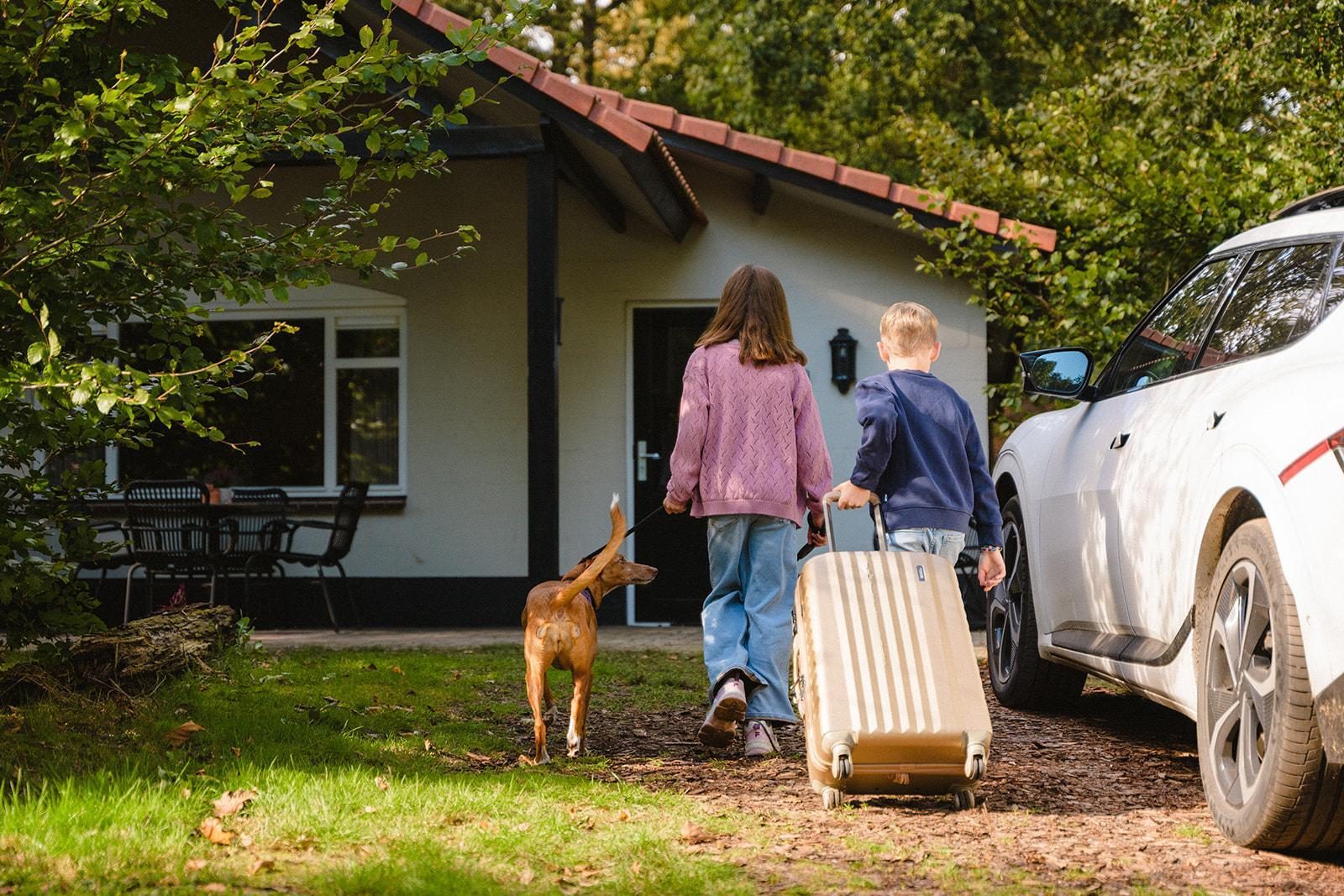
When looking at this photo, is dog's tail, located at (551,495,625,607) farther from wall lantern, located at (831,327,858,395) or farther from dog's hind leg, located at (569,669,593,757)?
wall lantern, located at (831,327,858,395)

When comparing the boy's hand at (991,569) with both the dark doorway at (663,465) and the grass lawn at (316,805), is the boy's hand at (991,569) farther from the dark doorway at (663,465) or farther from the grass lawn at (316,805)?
the dark doorway at (663,465)

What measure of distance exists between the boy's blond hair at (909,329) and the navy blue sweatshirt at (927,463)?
9 centimetres

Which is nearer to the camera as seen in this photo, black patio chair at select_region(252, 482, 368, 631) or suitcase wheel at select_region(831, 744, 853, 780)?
suitcase wheel at select_region(831, 744, 853, 780)

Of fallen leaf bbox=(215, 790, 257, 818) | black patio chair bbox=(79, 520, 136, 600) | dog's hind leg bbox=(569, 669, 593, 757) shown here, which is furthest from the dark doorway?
fallen leaf bbox=(215, 790, 257, 818)

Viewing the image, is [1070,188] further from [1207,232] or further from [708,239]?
[708,239]

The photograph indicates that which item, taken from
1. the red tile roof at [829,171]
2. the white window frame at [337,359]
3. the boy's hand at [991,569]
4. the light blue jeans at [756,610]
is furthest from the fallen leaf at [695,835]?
the white window frame at [337,359]

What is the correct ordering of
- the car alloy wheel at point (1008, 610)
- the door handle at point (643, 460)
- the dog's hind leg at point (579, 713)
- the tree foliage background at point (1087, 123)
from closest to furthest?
the dog's hind leg at point (579, 713) → the car alloy wheel at point (1008, 610) → the tree foliage background at point (1087, 123) → the door handle at point (643, 460)

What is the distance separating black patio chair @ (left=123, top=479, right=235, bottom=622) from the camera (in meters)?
9.45

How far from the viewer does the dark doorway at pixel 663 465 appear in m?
10.5

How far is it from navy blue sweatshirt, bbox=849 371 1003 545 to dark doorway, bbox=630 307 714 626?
5816 mm

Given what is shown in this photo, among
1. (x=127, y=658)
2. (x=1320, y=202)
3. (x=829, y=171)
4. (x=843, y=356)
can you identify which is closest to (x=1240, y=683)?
(x=1320, y=202)

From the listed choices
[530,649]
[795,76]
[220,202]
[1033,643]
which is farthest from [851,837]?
[795,76]

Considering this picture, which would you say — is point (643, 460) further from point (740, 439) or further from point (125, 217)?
point (125, 217)

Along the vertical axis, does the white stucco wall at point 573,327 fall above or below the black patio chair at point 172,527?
above
